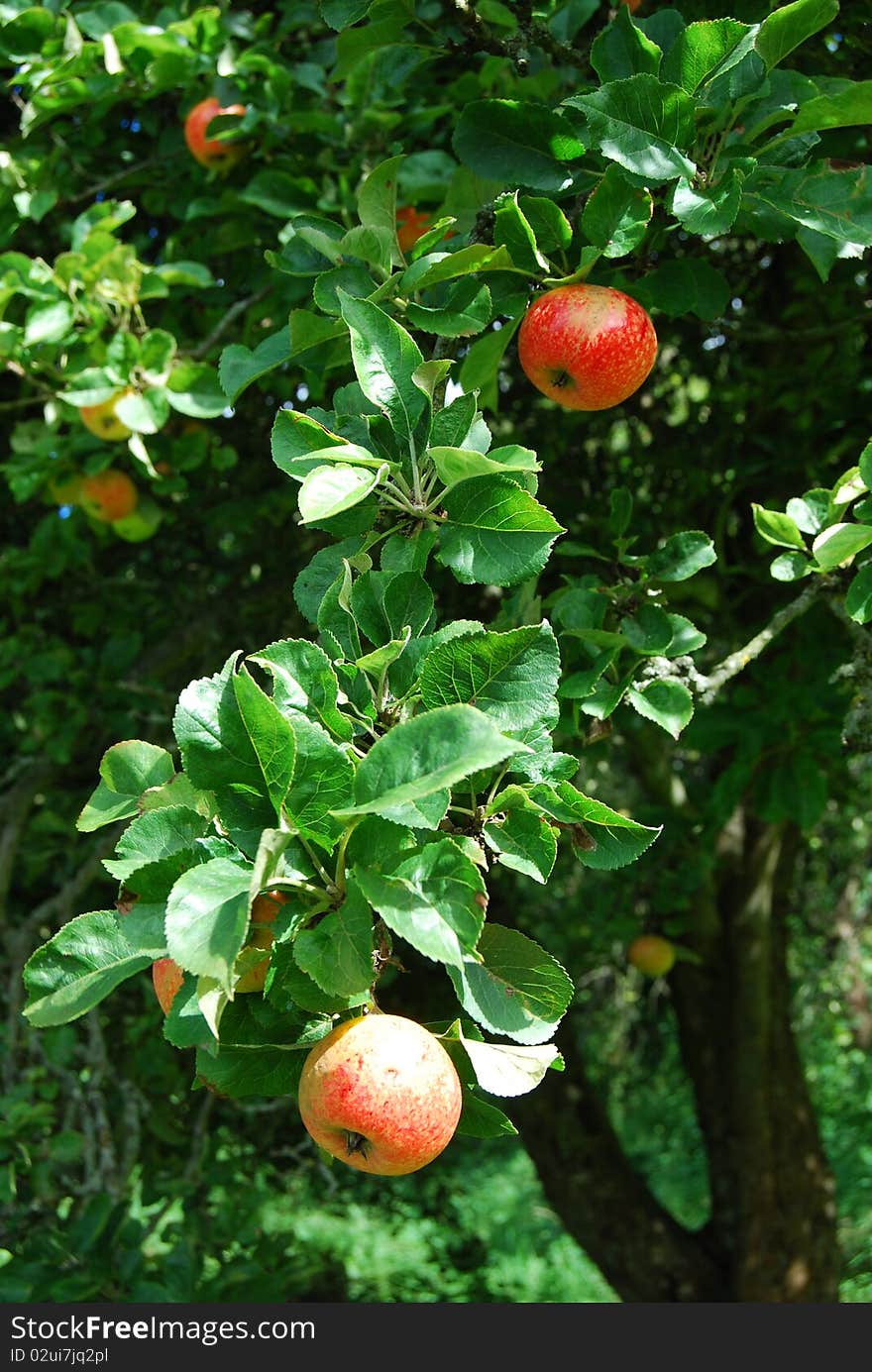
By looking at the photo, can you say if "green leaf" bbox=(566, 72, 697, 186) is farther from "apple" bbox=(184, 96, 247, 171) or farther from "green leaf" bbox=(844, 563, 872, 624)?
"apple" bbox=(184, 96, 247, 171)

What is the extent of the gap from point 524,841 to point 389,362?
0.45 meters

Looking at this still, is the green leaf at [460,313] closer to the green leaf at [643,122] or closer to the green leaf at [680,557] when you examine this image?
the green leaf at [643,122]

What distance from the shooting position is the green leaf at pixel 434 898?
2.69ft

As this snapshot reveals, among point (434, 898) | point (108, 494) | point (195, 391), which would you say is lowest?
point (108, 494)

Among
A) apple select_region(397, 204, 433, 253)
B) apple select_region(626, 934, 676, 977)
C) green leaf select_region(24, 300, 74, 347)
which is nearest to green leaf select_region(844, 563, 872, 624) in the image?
apple select_region(397, 204, 433, 253)

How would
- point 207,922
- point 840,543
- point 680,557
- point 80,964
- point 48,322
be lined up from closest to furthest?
1. point 207,922
2. point 80,964
3. point 840,543
4. point 680,557
5. point 48,322

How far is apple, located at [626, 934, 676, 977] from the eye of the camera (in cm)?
320

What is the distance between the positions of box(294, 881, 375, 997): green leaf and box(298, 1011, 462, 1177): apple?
0.08m

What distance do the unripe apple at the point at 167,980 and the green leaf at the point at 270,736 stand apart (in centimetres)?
19

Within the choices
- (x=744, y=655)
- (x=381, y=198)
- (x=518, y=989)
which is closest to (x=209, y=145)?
(x=381, y=198)

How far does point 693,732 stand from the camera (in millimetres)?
2268

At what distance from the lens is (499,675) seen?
99cm

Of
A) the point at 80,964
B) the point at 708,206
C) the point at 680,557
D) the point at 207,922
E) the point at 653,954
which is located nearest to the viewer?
the point at 207,922

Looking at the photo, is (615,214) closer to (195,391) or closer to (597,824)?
(597,824)
